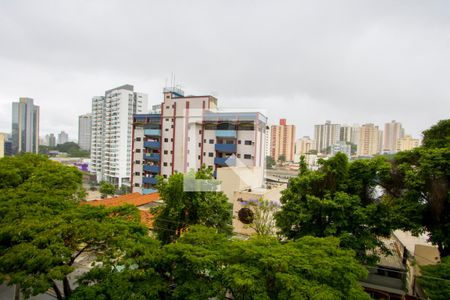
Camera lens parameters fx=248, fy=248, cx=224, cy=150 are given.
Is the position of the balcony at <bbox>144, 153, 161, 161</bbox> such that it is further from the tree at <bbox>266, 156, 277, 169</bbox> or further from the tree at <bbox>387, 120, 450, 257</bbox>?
the tree at <bbox>266, 156, 277, 169</bbox>

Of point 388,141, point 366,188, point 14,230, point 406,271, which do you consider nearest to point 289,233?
point 366,188

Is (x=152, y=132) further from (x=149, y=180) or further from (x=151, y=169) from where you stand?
(x=149, y=180)

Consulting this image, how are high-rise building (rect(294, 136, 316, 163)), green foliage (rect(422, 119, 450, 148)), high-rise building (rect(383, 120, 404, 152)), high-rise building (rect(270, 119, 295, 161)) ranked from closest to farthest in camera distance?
green foliage (rect(422, 119, 450, 148))
high-rise building (rect(270, 119, 295, 161))
high-rise building (rect(383, 120, 404, 152))
high-rise building (rect(294, 136, 316, 163))

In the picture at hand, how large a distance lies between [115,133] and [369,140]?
42.4 m

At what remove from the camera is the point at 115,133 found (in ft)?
111

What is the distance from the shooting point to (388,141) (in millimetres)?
44781

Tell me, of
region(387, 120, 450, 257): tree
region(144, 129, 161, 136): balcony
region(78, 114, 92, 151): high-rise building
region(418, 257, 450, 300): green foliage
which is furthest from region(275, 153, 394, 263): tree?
region(78, 114, 92, 151): high-rise building

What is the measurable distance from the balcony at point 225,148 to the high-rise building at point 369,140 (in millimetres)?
34499

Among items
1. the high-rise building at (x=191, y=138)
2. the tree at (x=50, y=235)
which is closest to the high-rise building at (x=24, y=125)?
the high-rise building at (x=191, y=138)

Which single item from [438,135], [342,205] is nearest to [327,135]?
[438,135]

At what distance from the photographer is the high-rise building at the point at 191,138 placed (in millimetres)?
18266

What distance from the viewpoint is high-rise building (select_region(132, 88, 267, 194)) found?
18.3 m

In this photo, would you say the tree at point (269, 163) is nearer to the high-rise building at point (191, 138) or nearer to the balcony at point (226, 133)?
the high-rise building at point (191, 138)

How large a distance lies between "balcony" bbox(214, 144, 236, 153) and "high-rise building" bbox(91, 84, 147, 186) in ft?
63.2
